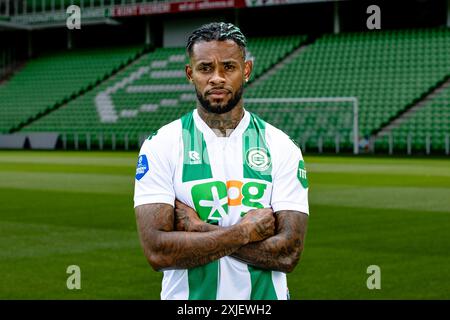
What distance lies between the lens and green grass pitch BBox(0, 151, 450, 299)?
780cm

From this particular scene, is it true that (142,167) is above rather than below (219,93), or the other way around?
below

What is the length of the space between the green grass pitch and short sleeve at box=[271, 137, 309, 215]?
418 centimetres

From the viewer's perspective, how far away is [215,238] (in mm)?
3170

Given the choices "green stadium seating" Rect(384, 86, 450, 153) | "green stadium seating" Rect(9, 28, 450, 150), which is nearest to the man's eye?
"green stadium seating" Rect(384, 86, 450, 153)

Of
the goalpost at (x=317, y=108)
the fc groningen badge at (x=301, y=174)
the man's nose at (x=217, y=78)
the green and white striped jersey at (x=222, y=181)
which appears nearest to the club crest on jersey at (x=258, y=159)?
the green and white striped jersey at (x=222, y=181)

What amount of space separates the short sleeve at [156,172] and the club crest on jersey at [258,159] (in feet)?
1.06

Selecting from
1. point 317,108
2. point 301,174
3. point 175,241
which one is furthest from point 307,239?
point 317,108

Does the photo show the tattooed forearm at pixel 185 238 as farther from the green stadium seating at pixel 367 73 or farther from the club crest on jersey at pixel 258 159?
the green stadium seating at pixel 367 73

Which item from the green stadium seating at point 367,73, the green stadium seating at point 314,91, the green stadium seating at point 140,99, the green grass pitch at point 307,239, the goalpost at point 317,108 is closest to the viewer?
the green grass pitch at point 307,239

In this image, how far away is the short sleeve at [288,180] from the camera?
3273mm

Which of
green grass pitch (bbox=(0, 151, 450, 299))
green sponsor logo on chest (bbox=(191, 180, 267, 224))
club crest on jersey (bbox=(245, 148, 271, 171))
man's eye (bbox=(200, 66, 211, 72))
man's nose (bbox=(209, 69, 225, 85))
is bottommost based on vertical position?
green grass pitch (bbox=(0, 151, 450, 299))

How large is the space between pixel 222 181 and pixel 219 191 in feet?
0.14

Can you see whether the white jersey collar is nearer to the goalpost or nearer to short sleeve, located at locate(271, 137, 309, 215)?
short sleeve, located at locate(271, 137, 309, 215)

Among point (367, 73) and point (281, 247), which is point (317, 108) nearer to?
point (367, 73)
